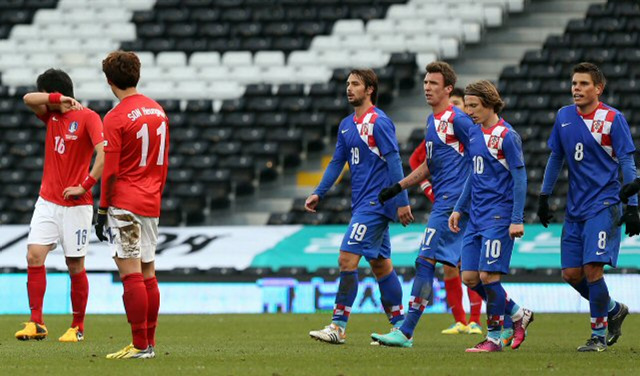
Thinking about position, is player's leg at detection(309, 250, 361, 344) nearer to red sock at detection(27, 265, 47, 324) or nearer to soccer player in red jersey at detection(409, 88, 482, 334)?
soccer player in red jersey at detection(409, 88, 482, 334)

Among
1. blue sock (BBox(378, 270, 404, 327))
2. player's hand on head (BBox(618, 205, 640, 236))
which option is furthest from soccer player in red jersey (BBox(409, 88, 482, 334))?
player's hand on head (BBox(618, 205, 640, 236))

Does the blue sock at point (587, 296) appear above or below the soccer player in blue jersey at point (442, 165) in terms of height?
below

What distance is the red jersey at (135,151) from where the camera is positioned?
29.1 feet

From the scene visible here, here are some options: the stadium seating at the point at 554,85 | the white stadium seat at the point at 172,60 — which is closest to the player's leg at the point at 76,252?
the stadium seating at the point at 554,85

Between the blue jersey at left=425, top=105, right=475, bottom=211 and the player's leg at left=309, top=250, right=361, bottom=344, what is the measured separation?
88 centimetres

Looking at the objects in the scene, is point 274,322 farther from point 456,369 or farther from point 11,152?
point 11,152

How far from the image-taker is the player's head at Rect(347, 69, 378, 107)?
11172 millimetres

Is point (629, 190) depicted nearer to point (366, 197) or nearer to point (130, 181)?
point (366, 197)

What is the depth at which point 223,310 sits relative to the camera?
728 inches

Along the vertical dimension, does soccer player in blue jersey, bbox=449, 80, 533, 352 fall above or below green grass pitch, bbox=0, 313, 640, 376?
above

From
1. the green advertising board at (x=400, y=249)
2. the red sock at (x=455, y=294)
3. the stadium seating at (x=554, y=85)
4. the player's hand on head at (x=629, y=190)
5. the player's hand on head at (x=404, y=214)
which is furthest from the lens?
the stadium seating at (x=554, y=85)

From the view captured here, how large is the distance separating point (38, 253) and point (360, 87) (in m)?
3.19

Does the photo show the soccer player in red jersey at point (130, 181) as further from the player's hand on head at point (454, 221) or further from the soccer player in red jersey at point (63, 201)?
the player's hand on head at point (454, 221)

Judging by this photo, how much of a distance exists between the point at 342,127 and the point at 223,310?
7613 mm
